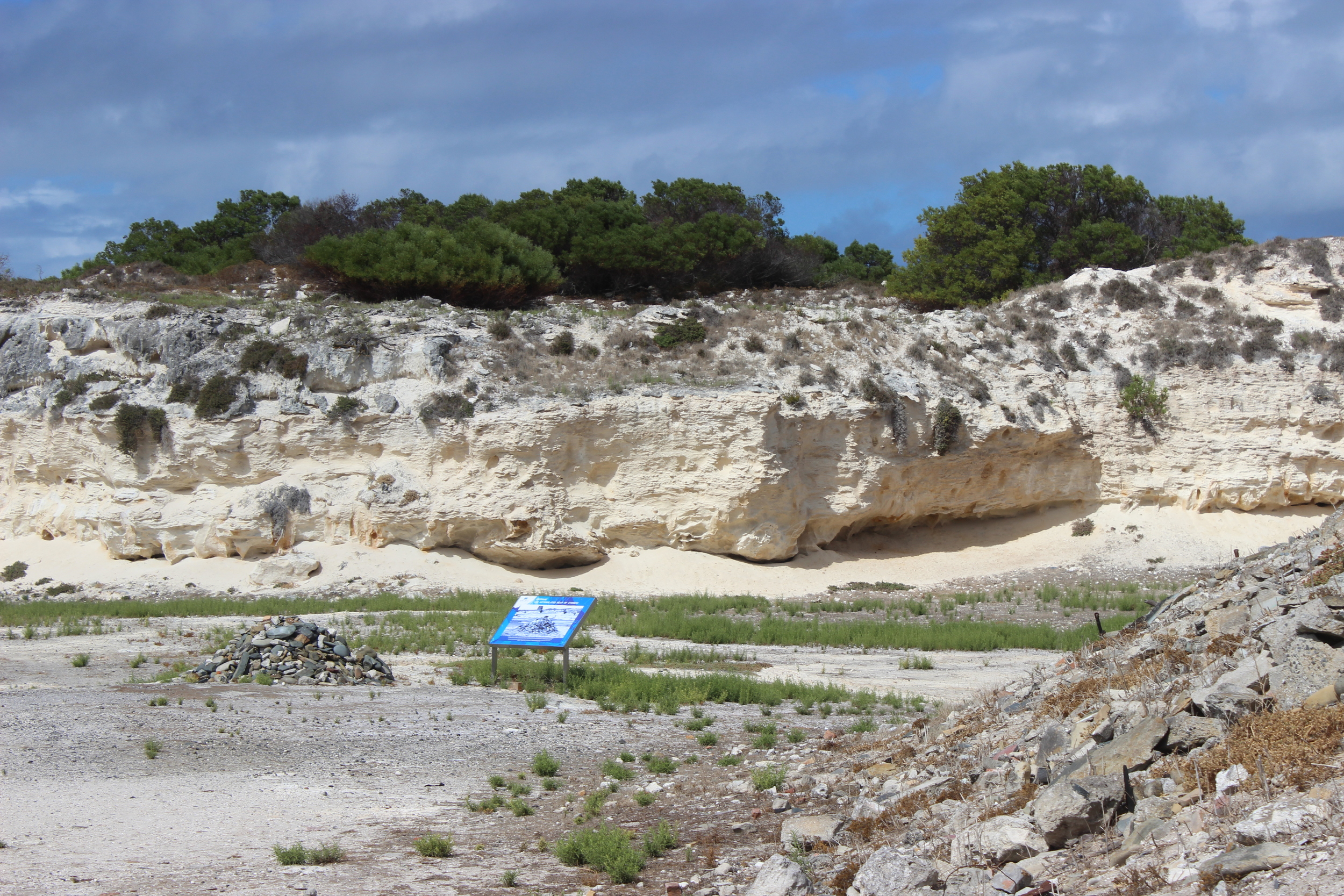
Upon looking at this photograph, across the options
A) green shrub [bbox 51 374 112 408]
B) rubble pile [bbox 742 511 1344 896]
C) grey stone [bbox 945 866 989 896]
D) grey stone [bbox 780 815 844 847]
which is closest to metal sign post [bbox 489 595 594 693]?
rubble pile [bbox 742 511 1344 896]

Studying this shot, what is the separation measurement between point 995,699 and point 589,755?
379cm

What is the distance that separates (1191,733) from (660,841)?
3357mm

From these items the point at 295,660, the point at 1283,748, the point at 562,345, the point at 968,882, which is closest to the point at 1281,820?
the point at 1283,748

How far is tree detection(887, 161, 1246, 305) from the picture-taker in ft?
120

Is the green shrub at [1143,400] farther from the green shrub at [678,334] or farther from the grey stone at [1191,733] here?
the grey stone at [1191,733]

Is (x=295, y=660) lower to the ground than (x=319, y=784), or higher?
higher

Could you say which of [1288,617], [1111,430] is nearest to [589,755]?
[1288,617]

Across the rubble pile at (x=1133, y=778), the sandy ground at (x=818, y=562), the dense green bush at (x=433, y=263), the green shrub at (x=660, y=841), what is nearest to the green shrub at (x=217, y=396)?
the sandy ground at (x=818, y=562)

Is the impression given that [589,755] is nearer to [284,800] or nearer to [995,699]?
[284,800]

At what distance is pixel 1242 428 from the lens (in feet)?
91.4

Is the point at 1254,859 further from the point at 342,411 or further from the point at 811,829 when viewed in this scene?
the point at 342,411

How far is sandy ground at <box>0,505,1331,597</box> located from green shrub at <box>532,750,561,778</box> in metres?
15.1

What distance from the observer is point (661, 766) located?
348 inches

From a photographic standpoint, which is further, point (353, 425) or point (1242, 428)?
point (1242, 428)
